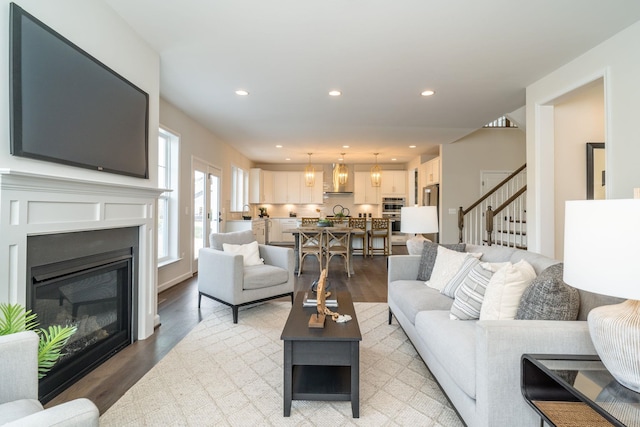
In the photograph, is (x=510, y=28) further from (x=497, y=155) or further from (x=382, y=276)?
(x=497, y=155)

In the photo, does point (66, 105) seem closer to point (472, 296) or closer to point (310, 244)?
point (472, 296)

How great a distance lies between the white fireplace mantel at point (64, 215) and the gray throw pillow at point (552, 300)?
253 cm

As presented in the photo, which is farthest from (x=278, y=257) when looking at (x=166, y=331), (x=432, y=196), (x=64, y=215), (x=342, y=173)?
(x=432, y=196)

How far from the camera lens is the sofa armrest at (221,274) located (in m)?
3.10

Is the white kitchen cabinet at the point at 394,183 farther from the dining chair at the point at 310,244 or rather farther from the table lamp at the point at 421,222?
the table lamp at the point at 421,222

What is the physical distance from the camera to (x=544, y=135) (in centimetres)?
371

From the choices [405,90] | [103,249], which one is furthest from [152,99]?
[405,90]

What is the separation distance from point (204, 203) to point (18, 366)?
466 centimetres

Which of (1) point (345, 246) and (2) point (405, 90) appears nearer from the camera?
(2) point (405, 90)

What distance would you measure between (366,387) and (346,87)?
3104 millimetres

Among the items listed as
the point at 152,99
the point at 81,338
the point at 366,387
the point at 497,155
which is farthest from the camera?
the point at 497,155

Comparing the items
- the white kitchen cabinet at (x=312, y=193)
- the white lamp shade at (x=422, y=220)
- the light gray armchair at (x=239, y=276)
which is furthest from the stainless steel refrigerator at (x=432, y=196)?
the light gray armchair at (x=239, y=276)

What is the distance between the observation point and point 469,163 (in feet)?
22.1

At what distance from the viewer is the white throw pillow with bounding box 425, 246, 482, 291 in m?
2.62
